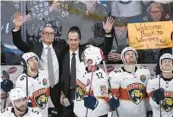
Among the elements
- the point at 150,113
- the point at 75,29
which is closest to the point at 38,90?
the point at 75,29

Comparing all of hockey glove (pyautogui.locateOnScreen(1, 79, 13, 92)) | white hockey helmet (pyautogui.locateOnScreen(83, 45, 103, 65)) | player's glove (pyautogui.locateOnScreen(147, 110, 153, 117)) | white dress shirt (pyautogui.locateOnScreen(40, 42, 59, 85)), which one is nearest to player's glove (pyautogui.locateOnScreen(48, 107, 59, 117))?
white dress shirt (pyautogui.locateOnScreen(40, 42, 59, 85))

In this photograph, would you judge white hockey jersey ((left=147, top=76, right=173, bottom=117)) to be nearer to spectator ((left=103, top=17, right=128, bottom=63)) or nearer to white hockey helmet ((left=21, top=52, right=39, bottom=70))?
spectator ((left=103, top=17, right=128, bottom=63))

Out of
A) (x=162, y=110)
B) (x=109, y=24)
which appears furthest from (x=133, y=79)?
(x=109, y=24)

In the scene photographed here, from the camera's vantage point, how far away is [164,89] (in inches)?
208

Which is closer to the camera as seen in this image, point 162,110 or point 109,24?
point 162,110

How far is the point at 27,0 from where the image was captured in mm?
6203

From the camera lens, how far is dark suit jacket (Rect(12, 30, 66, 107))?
5.90m

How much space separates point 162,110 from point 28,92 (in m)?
1.49

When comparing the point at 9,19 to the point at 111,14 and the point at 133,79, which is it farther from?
the point at 133,79

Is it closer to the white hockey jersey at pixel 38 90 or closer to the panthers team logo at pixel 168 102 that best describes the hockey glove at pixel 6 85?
the white hockey jersey at pixel 38 90

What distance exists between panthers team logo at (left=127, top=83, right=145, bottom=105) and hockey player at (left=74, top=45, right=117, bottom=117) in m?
0.25

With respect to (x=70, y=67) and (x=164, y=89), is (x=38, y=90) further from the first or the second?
(x=164, y=89)

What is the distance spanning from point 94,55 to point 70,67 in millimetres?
567

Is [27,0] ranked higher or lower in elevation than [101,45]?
higher
